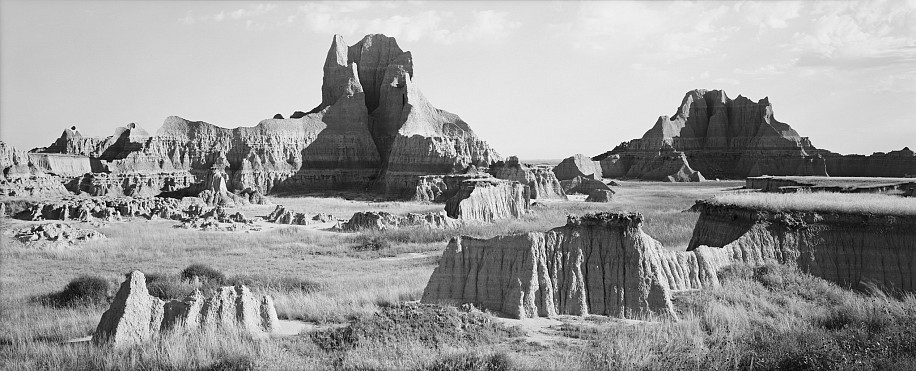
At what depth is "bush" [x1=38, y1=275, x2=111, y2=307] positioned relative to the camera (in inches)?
688

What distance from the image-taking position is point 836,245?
18188mm

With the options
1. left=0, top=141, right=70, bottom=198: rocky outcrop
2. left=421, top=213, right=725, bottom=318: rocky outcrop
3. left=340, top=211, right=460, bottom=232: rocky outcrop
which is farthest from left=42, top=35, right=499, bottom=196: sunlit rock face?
left=421, top=213, right=725, bottom=318: rocky outcrop

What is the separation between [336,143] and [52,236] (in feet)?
149

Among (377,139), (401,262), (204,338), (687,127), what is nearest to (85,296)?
(204,338)

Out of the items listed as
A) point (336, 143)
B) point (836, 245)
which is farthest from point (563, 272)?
point (336, 143)

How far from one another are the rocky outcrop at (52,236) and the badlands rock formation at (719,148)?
85.4 m

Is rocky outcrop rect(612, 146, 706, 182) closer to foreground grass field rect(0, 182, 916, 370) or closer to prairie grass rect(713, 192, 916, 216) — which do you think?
prairie grass rect(713, 192, 916, 216)

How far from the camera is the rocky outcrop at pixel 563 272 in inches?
532

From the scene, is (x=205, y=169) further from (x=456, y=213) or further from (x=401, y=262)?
(x=401, y=262)

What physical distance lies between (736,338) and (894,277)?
8.49 meters

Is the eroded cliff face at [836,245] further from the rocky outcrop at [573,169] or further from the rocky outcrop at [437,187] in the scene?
the rocky outcrop at [573,169]

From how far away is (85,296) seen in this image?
58.9ft

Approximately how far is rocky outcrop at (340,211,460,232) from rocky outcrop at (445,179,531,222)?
96.4 inches

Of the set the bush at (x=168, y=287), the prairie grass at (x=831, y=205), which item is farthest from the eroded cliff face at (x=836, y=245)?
the bush at (x=168, y=287)
